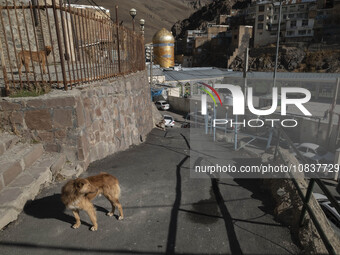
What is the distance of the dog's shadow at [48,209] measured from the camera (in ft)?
12.2

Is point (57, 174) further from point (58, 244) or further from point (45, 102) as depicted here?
point (58, 244)

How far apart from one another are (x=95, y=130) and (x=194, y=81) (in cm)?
3097

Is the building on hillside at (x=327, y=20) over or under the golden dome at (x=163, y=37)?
over

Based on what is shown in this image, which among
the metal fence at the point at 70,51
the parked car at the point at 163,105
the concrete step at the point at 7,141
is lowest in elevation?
the parked car at the point at 163,105

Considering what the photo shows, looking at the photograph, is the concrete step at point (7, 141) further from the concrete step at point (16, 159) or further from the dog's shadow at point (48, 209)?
the dog's shadow at point (48, 209)

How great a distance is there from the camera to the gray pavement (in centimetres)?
322

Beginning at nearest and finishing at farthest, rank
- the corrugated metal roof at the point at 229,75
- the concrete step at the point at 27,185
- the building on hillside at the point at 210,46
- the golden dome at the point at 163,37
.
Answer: the concrete step at the point at 27,185 → the corrugated metal roof at the point at 229,75 → the golden dome at the point at 163,37 → the building on hillside at the point at 210,46

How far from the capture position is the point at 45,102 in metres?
4.74

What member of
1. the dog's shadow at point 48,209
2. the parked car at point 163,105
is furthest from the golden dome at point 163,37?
the dog's shadow at point 48,209

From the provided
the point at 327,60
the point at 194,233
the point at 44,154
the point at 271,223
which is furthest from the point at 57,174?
the point at 327,60

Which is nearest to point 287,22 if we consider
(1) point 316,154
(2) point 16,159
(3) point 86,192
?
(1) point 316,154

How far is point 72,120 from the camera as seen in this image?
16.0 ft

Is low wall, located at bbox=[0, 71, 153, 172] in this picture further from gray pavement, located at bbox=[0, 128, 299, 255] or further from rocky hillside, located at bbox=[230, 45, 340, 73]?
rocky hillside, located at bbox=[230, 45, 340, 73]

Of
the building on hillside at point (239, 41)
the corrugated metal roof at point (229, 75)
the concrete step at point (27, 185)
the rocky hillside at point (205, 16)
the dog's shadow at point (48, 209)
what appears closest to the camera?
the concrete step at point (27, 185)
